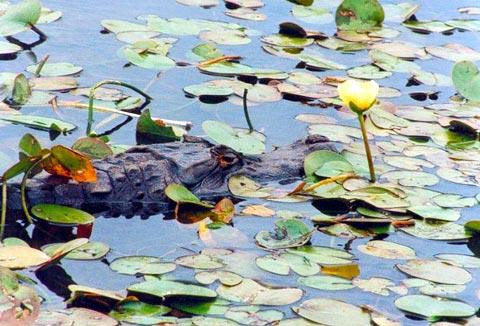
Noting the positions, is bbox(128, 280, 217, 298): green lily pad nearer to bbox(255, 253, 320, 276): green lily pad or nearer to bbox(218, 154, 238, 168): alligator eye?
bbox(255, 253, 320, 276): green lily pad

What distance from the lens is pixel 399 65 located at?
4.86 meters

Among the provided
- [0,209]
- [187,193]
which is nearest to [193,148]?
[187,193]

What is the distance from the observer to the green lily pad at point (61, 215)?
3.41 meters

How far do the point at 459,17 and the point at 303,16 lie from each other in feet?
2.63

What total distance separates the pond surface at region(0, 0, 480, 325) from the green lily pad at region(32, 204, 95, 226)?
63 millimetres

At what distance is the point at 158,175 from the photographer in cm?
370

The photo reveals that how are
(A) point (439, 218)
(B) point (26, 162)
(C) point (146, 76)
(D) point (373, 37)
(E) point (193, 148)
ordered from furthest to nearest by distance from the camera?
(D) point (373, 37) → (C) point (146, 76) → (E) point (193, 148) → (A) point (439, 218) → (B) point (26, 162)

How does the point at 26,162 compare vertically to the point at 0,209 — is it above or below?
above

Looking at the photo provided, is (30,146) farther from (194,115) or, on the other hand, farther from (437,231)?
(437,231)

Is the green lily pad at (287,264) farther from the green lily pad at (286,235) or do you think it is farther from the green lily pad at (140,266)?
the green lily pad at (140,266)

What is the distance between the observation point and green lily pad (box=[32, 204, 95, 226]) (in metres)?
3.41

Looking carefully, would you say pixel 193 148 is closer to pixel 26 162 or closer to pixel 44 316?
pixel 26 162

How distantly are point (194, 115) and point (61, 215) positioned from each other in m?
0.98

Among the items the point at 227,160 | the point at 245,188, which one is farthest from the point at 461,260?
the point at 227,160
